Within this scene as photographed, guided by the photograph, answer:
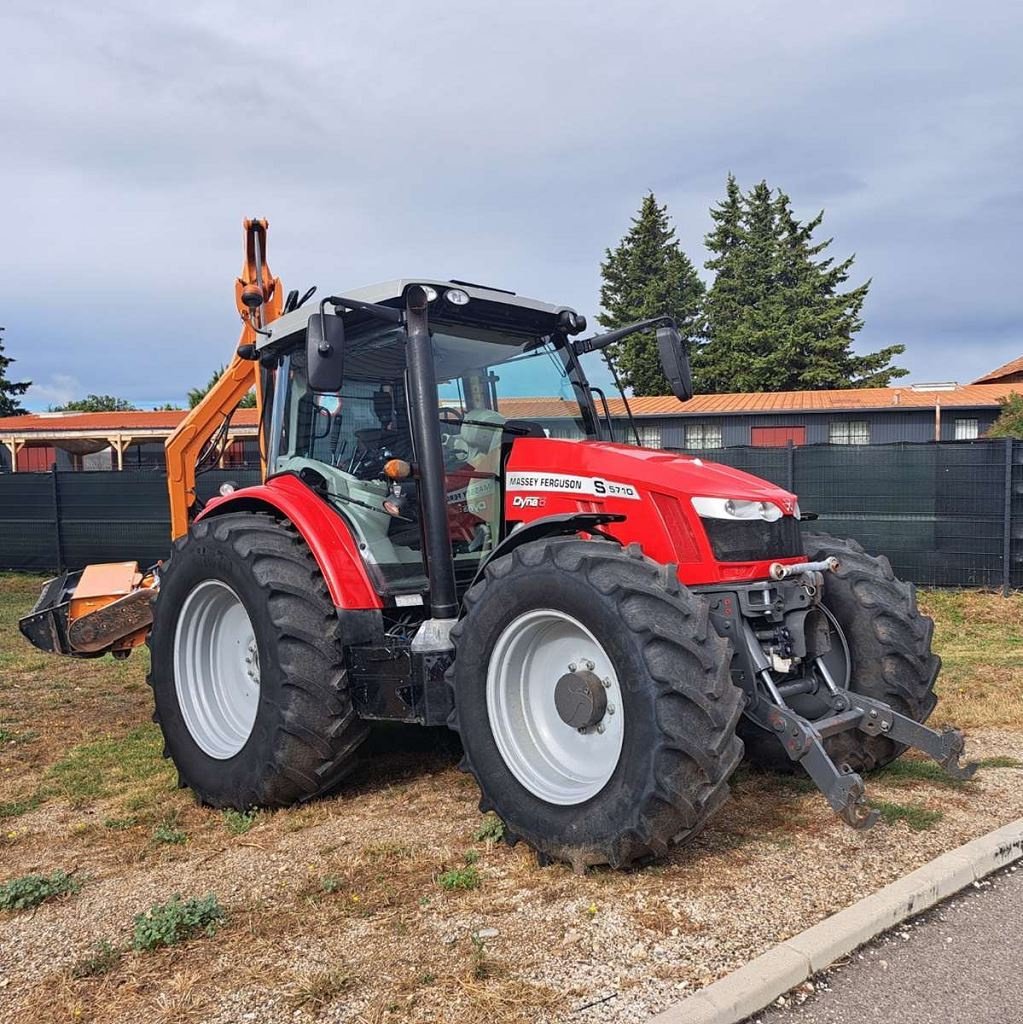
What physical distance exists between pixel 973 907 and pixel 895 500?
361 inches

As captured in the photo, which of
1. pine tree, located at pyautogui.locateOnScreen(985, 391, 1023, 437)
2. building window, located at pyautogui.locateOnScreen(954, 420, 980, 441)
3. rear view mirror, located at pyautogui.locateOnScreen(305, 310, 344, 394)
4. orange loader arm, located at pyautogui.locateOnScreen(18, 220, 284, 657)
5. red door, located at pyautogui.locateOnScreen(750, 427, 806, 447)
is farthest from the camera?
red door, located at pyautogui.locateOnScreen(750, 427, 806, 447)

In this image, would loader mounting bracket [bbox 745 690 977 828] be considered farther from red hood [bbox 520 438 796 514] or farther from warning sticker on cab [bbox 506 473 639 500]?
warning sticker on cab [bbox 506 473 639 500]

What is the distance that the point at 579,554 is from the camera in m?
3.73

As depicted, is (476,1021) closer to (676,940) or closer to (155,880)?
(676,940)

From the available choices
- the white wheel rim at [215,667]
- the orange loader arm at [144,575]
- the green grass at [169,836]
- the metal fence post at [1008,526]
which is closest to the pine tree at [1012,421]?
the metal fence post at [1008,526]

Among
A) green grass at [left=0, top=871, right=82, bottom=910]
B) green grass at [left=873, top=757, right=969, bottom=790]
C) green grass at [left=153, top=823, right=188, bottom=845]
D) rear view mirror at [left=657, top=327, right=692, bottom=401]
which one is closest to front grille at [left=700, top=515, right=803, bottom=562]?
rear view mirror at [left=657, top=327, right=692, bottom=401]

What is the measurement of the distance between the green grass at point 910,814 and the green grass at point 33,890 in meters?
3.43

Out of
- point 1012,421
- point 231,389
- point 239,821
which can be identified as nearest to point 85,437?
point 231,389

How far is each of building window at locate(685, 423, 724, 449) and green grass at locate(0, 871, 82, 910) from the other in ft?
93.7

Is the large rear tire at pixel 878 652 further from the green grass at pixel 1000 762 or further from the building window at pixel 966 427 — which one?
the building window at pixel 966 427

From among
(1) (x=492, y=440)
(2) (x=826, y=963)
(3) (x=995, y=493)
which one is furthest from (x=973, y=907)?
(3) (x=995, y=493)

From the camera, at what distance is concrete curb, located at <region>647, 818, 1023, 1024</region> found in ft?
9.16

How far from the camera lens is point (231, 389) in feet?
24.1

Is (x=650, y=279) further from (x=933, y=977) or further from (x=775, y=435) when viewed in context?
(x=933, y=977)
